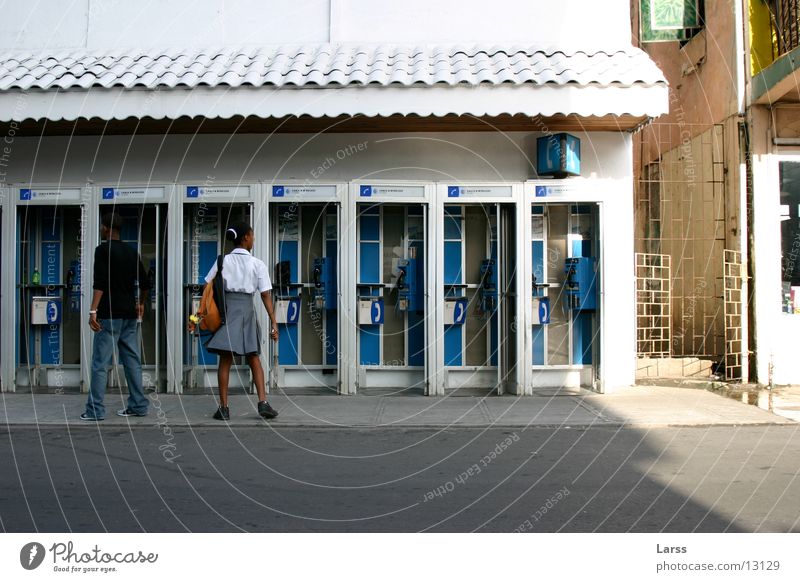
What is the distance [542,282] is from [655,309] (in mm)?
3339

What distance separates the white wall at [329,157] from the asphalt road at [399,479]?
3.72m

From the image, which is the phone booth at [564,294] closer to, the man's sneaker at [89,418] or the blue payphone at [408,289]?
the blue payphone at [408,289]

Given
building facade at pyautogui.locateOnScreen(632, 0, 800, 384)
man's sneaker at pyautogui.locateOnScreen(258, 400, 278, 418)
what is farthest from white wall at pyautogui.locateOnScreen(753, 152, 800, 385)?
man's sneaker at pyautogui.locateOnScreen(258, 400, 278, 418)

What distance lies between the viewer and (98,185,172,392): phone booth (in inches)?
418

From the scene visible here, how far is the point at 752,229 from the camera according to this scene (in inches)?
452

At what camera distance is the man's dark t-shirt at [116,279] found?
8438 mm

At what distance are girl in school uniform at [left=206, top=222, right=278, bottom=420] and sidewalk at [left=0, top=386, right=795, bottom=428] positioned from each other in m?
0.41

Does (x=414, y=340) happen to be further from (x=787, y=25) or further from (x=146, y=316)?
(x=787, y=25)

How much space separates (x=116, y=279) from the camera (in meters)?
8.53

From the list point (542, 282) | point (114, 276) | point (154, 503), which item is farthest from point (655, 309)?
point (154, 503)

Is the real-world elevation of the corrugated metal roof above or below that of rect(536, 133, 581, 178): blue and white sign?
above

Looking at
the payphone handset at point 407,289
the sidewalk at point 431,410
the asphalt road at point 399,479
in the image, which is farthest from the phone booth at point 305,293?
the asphalt road at point 399,479
